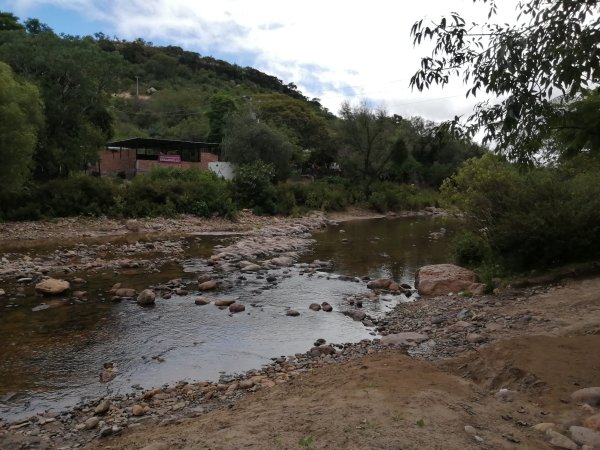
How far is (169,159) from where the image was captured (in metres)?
44.3

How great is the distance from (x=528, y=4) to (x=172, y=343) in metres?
8.38

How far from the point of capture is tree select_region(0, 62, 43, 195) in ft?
66.5

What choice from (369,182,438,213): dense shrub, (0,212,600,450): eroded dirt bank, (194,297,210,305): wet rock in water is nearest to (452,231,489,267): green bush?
(0,212,600,450): eroded dirt bank

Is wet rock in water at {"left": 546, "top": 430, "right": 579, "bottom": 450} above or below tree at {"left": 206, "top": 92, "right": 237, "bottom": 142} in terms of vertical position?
below

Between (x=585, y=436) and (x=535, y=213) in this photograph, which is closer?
(x=585, y=436)

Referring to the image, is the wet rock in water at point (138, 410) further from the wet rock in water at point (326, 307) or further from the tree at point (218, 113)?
the tree at point (218, 113)

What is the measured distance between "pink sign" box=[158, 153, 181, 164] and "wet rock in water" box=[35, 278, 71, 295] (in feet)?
103

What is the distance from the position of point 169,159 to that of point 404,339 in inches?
1515

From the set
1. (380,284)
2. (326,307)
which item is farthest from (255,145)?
(326,307)

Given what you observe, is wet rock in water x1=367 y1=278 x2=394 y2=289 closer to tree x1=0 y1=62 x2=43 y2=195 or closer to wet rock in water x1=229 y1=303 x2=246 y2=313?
wet rock in water x1=229 y1=303 x2=246 y2=313

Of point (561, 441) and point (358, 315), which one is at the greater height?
point (561, 441)

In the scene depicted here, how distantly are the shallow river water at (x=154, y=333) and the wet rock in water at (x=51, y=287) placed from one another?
30cm

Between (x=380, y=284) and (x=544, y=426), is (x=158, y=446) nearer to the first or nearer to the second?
(x=544, y=426)

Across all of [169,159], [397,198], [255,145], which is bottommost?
[397,198]
